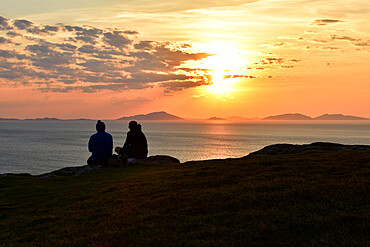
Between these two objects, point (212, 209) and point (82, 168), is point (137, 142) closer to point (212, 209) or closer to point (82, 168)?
point (82, 168)

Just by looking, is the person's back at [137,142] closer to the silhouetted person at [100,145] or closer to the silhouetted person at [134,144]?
the silhouetted person at [134,144]

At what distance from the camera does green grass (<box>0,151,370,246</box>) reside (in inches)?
361

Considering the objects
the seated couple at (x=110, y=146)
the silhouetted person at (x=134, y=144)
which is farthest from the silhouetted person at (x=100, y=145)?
the silhouetted person at (x=134, y=144)

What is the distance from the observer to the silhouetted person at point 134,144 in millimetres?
27750

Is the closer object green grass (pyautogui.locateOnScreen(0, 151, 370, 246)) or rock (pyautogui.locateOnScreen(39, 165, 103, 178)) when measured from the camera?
green grass (pyautogui.locateOnScreen(0, 151, 370, 246))

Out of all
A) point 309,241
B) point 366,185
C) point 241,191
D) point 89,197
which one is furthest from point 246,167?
point 309,241

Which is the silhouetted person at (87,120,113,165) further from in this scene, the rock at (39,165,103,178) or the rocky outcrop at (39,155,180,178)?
the rocky outcrop at (39,155,180,178)

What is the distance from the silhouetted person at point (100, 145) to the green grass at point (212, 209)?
18.1 feet

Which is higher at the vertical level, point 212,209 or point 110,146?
point 110,146

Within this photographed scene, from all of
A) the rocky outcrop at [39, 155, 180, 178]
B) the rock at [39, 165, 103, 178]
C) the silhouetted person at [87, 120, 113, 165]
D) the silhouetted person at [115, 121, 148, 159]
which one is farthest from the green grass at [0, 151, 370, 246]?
the silhouetted person at [115, 121, 148, 159]

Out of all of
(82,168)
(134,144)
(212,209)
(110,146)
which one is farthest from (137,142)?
(212,209)

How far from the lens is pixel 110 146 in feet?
84.4

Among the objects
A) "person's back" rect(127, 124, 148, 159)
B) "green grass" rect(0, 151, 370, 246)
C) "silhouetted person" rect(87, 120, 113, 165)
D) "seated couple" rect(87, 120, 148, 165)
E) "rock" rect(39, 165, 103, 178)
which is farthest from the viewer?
"person's back" rect(127, 124, 148, 159)

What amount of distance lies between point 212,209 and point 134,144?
17.7 metres
